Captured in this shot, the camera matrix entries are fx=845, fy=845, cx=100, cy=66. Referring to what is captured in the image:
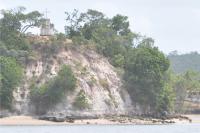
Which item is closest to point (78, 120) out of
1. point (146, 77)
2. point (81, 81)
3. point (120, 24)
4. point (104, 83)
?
point (81, 81)

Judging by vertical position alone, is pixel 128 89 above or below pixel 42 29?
below

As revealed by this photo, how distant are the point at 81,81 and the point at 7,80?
38.2ft

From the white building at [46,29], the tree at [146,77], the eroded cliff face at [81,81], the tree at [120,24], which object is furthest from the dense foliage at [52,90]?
the tree at [120,24]

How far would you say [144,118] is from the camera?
11094 centimetres

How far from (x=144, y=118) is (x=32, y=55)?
16931 mm

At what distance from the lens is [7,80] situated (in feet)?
334

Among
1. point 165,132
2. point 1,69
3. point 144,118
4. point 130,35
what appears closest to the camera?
point 165,132

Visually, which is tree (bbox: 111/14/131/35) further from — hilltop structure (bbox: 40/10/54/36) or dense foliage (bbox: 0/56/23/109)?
dense foliage (bbox: 0/56/23/109)

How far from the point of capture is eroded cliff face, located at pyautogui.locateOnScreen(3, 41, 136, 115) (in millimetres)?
105875

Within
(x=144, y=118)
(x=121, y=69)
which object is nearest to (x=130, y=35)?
(x=121, y=69)

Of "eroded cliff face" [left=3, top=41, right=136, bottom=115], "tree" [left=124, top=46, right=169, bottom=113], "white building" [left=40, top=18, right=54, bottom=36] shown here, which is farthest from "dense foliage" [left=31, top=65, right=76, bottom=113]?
"white building" [left=40, top=18, right=54, bottom=36]

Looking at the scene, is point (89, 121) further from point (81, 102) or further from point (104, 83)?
point (104, 83)

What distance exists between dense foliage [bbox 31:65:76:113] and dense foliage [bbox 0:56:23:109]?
304 centimetres

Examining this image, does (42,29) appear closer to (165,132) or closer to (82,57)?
(82,57)
